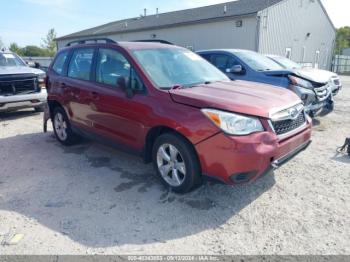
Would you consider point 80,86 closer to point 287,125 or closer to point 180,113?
point 180,113

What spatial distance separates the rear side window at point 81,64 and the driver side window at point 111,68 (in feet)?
0.87

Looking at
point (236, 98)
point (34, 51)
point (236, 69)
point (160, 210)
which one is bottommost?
point (160, 210)

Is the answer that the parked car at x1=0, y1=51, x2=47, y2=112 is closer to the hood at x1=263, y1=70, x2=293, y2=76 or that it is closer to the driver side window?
the driver side window

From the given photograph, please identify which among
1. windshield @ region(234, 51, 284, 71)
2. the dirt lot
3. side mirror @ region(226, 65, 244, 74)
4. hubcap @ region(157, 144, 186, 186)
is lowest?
the dirt lot

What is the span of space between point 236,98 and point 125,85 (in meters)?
1.40

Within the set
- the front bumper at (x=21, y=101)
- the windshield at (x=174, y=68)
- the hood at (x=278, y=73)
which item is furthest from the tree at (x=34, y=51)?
the windshield at (x=174, y=68)

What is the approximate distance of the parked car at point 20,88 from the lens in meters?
7.74

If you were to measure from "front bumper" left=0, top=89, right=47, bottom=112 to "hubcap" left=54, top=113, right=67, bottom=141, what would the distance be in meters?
2.68

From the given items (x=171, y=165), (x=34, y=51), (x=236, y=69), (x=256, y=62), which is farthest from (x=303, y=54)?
(x=34, y=51)

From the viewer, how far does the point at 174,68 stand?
4.15 meters

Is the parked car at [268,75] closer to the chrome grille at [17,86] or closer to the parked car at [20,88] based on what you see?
the parked car at [20,88]

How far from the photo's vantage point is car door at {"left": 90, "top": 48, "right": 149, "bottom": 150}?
12.6ft

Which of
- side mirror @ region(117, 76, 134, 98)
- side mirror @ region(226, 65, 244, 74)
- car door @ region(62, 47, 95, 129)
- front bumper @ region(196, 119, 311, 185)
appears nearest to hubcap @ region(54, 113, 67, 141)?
car door @ region(62, 47, 95, 129)

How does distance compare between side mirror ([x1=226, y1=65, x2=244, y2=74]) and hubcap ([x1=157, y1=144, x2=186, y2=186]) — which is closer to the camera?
hubcap ([x1=157, y1=144, x2=186, y2=186])
